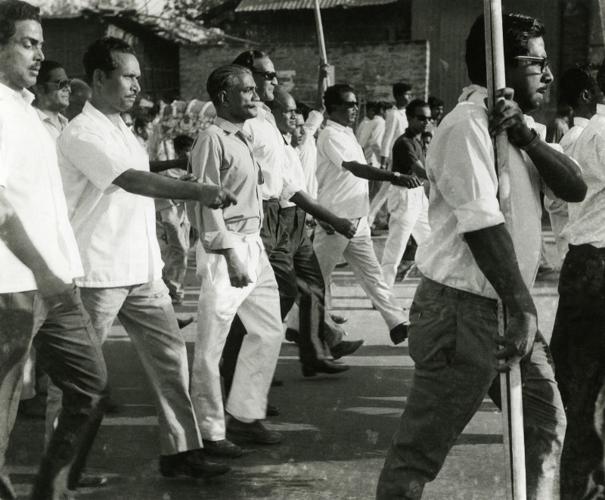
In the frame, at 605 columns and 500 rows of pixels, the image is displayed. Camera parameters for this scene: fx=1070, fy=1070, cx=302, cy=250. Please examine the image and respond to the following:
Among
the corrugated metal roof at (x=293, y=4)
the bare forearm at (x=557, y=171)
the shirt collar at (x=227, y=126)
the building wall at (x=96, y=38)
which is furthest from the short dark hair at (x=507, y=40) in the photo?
the building wall at (x=96, y=38)

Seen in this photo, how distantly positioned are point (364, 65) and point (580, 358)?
18.9m

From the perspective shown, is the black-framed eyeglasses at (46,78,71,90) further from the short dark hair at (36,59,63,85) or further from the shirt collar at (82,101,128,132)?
the shirt collar at (82,101,128,132)

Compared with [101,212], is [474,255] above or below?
above

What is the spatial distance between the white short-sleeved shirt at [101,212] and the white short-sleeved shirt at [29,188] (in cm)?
71

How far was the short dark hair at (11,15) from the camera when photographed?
380 centimetres

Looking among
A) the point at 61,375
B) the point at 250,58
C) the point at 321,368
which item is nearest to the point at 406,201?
the point at 321,368

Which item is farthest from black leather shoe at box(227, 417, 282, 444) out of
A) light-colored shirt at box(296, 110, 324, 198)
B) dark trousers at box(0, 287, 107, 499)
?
light-colored shirt at box(296, 110, 324, 198)

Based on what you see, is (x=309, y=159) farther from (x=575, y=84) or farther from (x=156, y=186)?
(x=156, y=186)

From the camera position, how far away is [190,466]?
4824 millimetres

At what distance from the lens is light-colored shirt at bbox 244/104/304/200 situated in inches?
237

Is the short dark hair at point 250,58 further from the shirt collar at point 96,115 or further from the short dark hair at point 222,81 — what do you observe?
the shirt collar at point 96,115

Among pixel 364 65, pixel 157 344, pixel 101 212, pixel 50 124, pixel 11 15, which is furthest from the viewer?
pixel 364 65

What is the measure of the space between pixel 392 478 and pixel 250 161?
2414 millimetres

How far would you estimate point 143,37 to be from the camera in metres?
24.8
